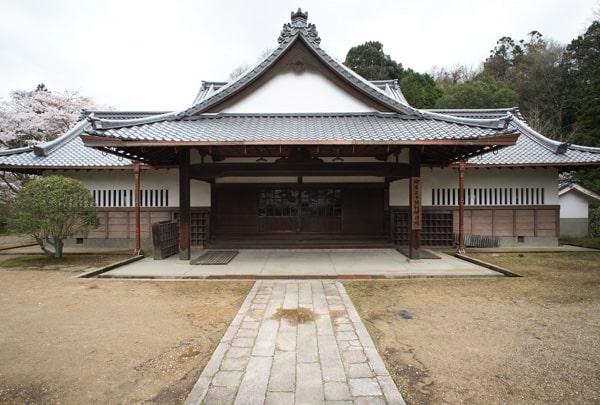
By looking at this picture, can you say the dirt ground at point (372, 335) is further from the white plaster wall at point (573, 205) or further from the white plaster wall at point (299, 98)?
the white plaster wall at point (573, 205)

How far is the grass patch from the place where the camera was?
341 inches

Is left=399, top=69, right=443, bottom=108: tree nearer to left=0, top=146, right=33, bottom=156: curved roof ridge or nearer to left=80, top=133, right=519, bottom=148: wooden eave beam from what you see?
left=80, top=133, right=519, bottom=148: wooden eave beam

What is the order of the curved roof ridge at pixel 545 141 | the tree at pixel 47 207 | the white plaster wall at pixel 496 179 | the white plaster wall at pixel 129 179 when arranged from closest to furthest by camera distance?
1. the tree at pixel 47 207
2. the curved roof ridge at pixel 545 141
3. the white plaster wall at pixel 496 179
4. the white plaster wall at pixel 129 179

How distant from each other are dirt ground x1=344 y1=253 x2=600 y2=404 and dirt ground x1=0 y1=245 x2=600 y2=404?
2 cm

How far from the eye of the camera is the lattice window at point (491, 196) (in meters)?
11.6

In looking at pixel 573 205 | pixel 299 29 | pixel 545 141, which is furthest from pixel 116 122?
pixel 573 205

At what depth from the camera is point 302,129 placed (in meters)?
8.07

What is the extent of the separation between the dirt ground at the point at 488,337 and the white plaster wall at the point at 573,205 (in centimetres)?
892

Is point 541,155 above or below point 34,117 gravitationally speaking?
below

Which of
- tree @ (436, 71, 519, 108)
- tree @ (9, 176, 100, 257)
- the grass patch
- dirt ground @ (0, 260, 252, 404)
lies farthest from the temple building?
tree @ (436, 71, 519, 108)

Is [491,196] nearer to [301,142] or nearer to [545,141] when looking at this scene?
[545,141]

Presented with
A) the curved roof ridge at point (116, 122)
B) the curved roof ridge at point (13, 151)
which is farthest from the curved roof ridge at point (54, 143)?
the curved roof ridge at point (116, 122)

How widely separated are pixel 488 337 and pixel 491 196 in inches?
367

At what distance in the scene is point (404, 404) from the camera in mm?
2551
